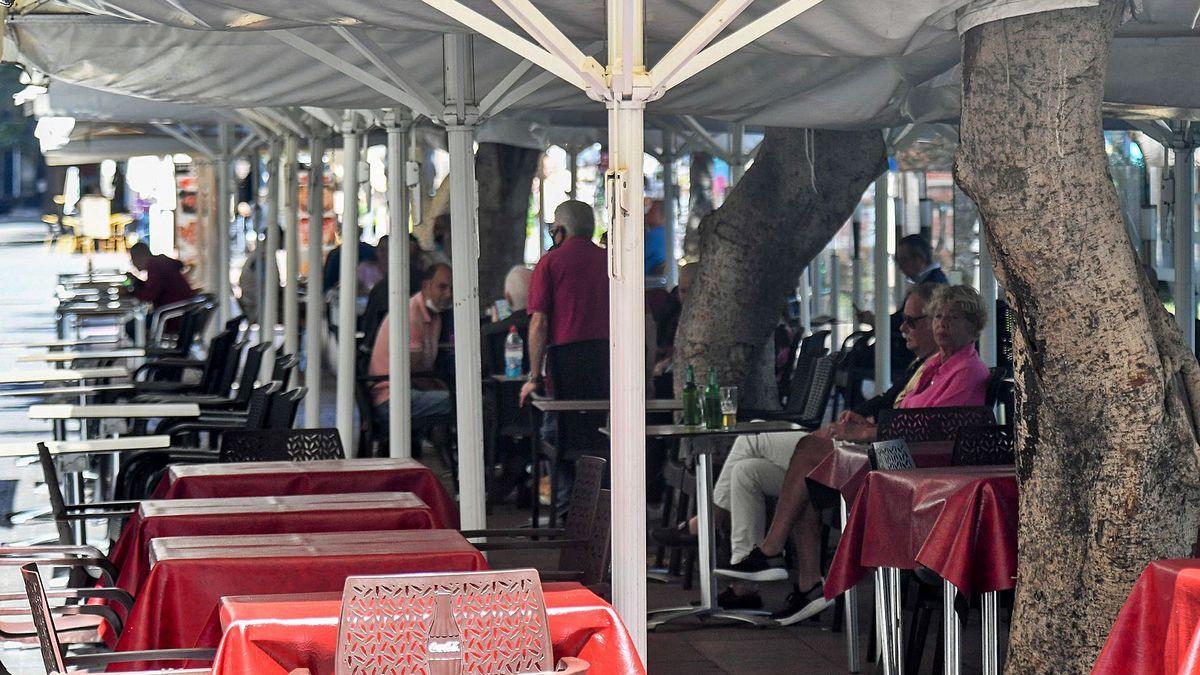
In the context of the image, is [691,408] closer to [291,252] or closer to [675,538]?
[675,538]

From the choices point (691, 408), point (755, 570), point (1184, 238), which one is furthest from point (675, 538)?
point (1184, 238)

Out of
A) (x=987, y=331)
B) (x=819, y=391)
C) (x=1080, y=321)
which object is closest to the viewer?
(x=1080, y=321)

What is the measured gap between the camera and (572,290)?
28.1ft

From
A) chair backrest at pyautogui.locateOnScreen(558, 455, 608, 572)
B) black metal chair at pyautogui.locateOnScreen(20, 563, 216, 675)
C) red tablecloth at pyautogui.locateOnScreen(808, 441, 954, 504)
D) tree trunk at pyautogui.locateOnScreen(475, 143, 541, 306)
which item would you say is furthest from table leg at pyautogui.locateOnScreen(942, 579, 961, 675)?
tree trunk at pyautogui.locateOnScreen(475, 143, 541, 306)

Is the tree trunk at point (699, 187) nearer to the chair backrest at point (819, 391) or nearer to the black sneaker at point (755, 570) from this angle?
the chair backrest at point (819, 391)

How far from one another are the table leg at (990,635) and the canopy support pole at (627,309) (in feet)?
4.62

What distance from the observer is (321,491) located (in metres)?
5.24

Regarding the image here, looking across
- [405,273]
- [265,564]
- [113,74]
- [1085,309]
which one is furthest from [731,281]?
[265,564]

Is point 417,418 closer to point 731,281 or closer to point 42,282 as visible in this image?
point 731,281

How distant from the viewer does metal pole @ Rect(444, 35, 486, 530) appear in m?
5.98

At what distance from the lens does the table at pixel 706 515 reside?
232 inches

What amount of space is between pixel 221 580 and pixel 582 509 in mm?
1105

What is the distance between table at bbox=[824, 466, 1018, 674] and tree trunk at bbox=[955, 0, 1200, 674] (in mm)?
327

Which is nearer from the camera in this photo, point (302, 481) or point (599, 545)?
point (599, 545)
